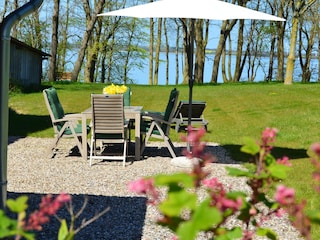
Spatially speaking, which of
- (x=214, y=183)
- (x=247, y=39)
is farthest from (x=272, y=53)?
(x=214, y=183)

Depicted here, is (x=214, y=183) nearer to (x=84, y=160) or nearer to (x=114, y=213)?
(x=114, y=213)

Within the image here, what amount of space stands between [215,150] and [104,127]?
2650 mm

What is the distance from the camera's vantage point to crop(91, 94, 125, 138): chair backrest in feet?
24.9

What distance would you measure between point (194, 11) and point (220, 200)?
667cm

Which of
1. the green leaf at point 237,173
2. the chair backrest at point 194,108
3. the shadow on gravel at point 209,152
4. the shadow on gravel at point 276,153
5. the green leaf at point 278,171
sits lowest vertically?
the shadow on gravel at point 209,152

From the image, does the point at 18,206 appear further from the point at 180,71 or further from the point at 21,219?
the point at 180,71

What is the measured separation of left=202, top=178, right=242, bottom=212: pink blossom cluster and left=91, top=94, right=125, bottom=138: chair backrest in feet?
19.9

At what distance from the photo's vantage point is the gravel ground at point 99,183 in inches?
187

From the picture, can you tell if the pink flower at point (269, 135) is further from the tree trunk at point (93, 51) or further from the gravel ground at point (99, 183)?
the tree trunk at point (93, 51)

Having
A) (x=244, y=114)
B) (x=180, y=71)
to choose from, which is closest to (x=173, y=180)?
(x=244, y=114)

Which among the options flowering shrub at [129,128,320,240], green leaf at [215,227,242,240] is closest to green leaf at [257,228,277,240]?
flowering shrub at [129,128,320,240]

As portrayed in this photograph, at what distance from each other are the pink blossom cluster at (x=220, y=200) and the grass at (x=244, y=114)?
342 cm

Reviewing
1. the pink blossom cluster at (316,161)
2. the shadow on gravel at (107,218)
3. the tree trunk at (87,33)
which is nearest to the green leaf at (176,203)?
the pink blossom cluster at (316,161)

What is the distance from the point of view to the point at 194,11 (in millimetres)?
7641
